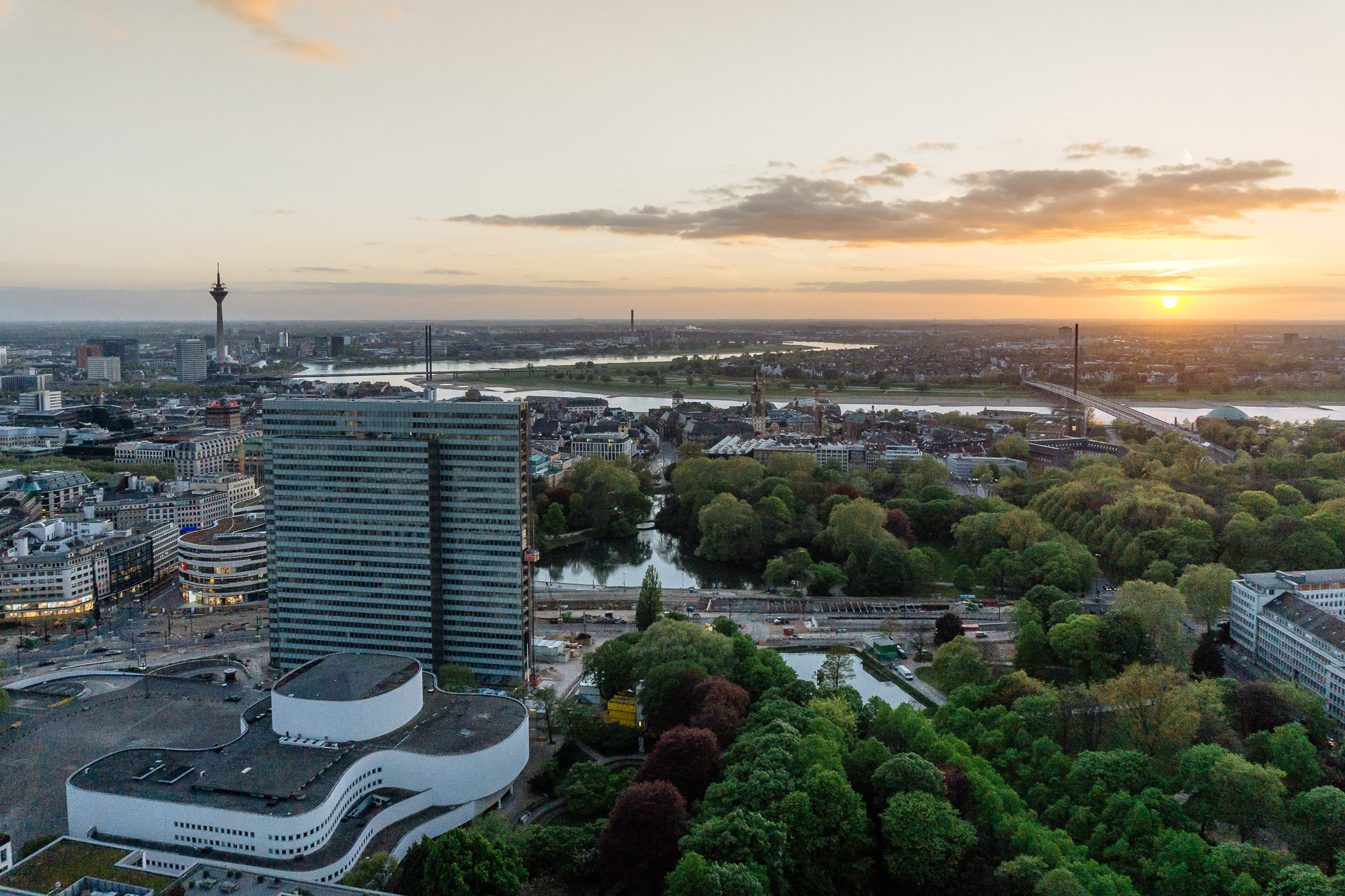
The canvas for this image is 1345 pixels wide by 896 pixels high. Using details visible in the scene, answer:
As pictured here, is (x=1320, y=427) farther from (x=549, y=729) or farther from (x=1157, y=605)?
(x=549, y=729)

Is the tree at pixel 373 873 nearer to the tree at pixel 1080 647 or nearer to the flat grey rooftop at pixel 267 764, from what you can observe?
the flat grey rooftop at pixel 267 764

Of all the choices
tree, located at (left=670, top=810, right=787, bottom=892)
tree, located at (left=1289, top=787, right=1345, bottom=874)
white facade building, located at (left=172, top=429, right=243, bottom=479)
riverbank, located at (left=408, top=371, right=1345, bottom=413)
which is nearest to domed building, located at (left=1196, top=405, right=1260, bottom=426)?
riverbank, located at (left=408, top=371, right=1345, bottom=413)

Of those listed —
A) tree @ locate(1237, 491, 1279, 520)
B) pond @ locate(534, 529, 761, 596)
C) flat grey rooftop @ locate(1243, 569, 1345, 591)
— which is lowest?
pond @ locate(534, 529, 761, 596)

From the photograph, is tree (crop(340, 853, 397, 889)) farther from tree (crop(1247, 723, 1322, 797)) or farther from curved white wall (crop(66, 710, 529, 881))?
tree (crop(1247, 723, 1322, 797))

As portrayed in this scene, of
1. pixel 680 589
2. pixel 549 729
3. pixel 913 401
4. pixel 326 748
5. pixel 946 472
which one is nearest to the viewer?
pixel 326 748

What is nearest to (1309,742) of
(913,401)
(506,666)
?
(506,666)

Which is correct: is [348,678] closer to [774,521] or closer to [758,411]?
[774,521]
